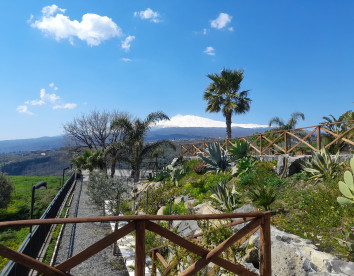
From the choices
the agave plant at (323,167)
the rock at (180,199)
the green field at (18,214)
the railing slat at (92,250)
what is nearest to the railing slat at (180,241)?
the railing slat at (92,250)

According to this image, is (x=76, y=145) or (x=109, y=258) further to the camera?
(x=76, y=145)

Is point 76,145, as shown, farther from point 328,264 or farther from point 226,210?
point 328,264

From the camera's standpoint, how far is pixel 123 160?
60.5ft

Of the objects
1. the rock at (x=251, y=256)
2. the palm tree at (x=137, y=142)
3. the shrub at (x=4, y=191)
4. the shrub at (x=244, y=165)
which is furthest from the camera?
the palm tree at (x=137, y=142)

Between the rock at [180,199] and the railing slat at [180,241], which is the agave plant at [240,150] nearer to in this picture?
the rock at [180,199]

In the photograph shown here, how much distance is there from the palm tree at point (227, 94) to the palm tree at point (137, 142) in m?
6.56

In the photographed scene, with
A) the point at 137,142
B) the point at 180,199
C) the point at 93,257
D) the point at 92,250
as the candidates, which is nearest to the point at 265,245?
the point at 92,250

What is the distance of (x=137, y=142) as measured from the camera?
60.1 ft

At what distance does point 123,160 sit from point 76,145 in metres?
18.5

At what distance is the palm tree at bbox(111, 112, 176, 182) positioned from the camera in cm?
1848

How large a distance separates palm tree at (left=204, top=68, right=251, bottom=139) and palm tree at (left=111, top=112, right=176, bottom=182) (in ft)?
21.5

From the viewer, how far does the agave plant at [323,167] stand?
7.87m

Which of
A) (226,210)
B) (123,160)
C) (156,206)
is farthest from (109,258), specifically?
(123,160)

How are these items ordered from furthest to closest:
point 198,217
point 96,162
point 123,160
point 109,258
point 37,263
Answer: point 96,162 → point 123,160 → point 109,258 → point 198,217 → point 37,263
